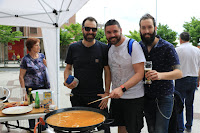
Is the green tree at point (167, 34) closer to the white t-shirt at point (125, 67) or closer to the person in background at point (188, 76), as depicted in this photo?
the person in background at point (188, 76)

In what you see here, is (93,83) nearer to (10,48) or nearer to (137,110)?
(137,110)

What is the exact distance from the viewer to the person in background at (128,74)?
2.20m

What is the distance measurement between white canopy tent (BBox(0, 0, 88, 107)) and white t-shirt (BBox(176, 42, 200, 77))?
2493 millimetres

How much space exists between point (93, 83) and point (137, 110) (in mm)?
758

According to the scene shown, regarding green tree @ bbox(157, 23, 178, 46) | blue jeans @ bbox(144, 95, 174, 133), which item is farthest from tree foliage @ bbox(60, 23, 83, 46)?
blue jeans @ bbox(144, 95, 174, 133)

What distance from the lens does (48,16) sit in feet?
13.6

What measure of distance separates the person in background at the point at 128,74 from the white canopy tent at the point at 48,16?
1.81 metres

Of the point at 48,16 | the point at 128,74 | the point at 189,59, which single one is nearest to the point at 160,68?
the point at 128,74

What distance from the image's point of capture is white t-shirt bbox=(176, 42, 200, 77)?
390 cm

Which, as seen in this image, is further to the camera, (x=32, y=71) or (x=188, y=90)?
(x=188, y=90)

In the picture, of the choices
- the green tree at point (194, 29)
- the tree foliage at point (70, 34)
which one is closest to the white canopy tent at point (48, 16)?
the tree foliage at point (70, 34)

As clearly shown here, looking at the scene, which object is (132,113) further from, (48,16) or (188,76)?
(48,16)

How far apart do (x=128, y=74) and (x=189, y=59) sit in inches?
94.1

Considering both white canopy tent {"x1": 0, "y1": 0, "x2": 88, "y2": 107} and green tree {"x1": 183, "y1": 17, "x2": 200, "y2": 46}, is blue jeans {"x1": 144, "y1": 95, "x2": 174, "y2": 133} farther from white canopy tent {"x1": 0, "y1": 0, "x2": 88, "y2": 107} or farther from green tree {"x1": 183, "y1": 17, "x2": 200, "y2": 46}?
green tree {"x1": 183, "y1": 17, "x2": 200, "y2": 46}
